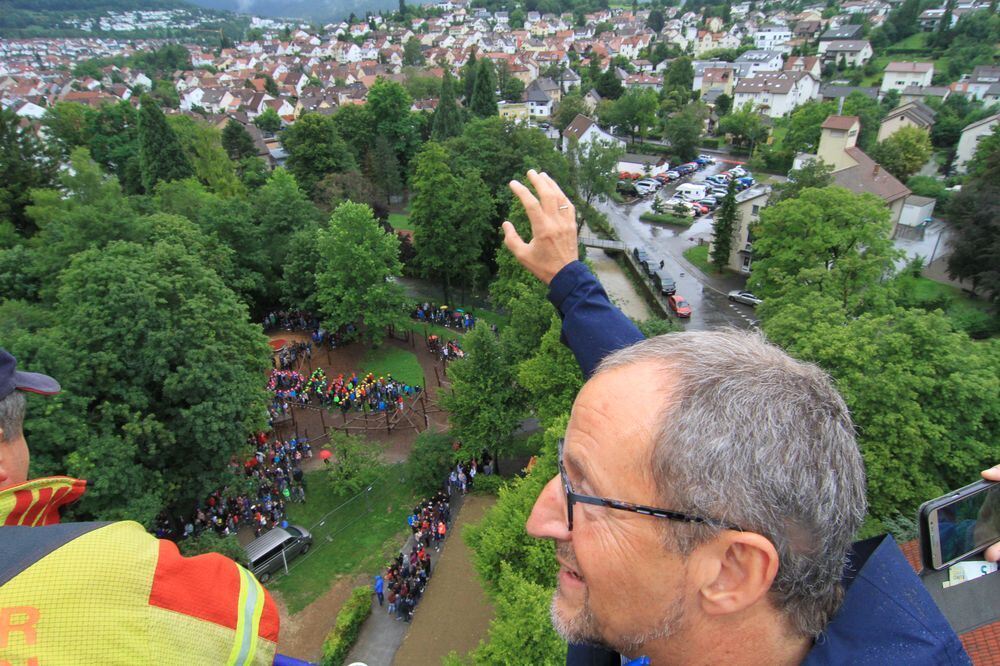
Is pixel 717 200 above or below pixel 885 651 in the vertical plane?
below

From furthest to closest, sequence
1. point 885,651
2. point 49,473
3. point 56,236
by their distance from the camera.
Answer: point 56,236, point 49,473, point 885,651

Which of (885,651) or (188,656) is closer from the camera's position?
(885,651)

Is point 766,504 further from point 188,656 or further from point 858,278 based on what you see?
point 858,278

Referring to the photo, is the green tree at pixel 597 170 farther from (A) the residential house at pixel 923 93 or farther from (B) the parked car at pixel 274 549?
(A) the residential house at pixel 923 93

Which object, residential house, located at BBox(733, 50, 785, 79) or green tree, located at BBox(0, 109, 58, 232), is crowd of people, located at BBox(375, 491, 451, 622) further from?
residential house, located at BBox(733, 50, 785, 79)

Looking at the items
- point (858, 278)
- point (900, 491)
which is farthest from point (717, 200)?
Result: point (900, 491)

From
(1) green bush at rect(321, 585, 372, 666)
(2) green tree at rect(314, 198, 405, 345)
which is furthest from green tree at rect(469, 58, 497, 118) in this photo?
(1) green bush at rect(321, 585, 372, 666)
